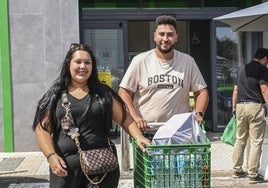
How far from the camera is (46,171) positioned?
7699mm

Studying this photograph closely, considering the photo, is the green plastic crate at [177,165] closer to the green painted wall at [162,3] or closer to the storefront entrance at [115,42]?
the storefront entrance at [115,42]

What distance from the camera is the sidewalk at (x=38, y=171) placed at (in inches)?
263

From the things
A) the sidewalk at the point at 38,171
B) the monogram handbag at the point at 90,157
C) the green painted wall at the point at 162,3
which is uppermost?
the green painted wall at the point at 162,3

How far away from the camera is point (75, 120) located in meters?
3.35

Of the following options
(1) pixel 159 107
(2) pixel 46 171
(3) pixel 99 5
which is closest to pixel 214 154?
(2) pixel 46 171

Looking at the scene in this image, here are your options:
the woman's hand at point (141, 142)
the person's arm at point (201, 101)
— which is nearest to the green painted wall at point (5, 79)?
the person's arm at point (201, 101)

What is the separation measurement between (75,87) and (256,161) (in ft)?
12.5

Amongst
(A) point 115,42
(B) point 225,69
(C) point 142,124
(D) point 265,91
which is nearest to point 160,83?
(C) point 142,124

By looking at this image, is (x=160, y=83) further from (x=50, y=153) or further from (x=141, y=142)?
(x=50, y=153)

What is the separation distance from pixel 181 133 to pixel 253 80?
359 centimetres

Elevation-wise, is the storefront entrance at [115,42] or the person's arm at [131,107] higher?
the storefront entrance at [115,42]

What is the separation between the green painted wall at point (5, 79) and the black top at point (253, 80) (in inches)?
193

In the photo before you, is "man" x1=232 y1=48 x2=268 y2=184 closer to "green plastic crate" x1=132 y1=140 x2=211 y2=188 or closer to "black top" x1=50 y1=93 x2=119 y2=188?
"black top" x1=50 y1=93 x2=119 y2=188

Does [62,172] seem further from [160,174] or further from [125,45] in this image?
[125,45]
